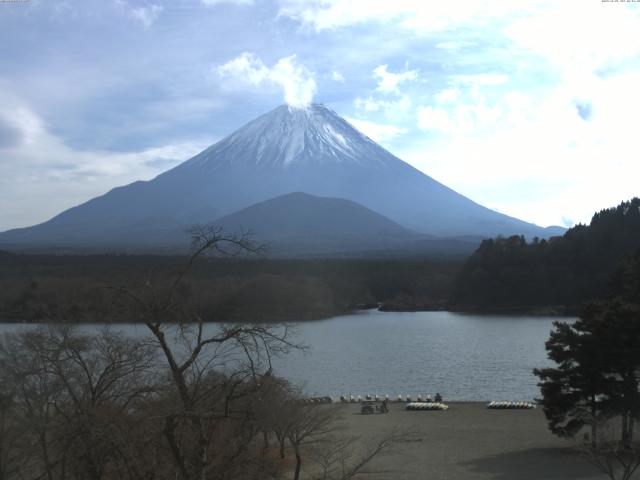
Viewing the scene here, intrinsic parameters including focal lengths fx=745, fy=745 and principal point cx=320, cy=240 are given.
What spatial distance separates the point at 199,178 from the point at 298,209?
64.7ft

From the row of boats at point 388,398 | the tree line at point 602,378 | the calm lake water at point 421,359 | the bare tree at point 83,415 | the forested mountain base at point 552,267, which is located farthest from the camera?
the forested mountain base at point 552,267

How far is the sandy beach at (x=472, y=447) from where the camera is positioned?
1005 cm

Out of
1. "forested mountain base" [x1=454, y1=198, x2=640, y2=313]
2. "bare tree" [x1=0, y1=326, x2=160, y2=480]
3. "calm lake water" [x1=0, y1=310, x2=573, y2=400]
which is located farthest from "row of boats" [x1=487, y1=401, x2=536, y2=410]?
"forested mountain base" [x1=454, y1=198, x2=640, y2=313]

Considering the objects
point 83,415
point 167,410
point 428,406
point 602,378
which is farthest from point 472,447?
point 83,415

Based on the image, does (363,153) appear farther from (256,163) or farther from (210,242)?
(210,242)

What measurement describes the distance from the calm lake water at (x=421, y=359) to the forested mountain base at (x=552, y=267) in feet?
27.9

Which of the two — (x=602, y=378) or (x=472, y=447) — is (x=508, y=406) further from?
(x=602, y=378)

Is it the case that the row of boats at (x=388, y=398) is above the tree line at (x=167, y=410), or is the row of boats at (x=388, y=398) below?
below

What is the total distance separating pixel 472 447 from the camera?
1198cm

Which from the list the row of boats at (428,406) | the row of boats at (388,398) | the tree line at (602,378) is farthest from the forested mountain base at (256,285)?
the tree line at (602,378)

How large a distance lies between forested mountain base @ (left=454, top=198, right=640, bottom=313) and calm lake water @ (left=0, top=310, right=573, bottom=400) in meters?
8.50

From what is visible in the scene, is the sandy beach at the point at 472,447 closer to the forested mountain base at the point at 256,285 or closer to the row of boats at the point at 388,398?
the row of boats at the point at 388,398

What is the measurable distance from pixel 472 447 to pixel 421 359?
1220 cm

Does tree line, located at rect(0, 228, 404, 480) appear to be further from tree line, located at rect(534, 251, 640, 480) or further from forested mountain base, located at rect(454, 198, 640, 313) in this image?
forested mountain base, located at rect(454, 198, 640, 313)
